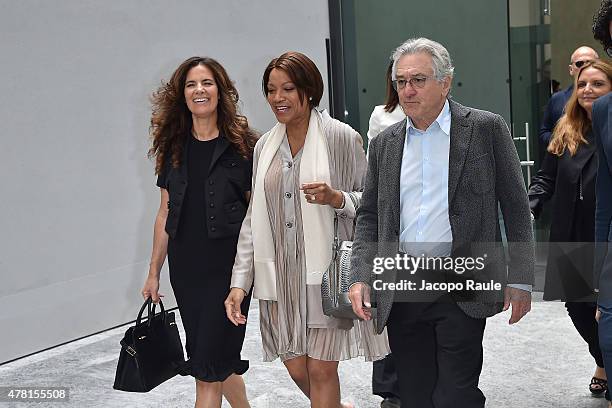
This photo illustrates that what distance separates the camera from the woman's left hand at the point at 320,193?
11.1ft

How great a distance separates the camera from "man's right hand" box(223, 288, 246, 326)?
12.1 feet

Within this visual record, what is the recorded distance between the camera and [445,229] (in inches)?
118

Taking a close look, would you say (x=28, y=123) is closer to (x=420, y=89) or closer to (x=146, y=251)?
(x=146, y=251)

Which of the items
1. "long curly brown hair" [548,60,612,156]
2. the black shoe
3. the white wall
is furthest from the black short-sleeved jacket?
the white wall

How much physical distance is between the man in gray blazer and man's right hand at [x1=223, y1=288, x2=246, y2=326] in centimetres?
75

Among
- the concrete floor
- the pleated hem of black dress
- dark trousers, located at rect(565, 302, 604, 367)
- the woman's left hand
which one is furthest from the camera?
the concrete floor

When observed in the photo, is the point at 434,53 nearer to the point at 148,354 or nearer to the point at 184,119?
the point at 184,119

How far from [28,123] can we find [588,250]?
351 cm

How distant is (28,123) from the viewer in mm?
5996

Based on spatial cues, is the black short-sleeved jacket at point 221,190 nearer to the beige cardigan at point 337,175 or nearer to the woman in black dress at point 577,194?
the beige cardigan at point 337,175

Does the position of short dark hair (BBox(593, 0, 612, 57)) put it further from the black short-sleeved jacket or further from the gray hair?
the black short-sleeved jacket

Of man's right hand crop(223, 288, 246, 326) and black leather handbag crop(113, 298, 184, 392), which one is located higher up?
man's right hand crop(223, 288, 246, 326)

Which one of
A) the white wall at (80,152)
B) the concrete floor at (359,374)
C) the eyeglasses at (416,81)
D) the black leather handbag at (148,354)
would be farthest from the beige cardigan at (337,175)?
the white wall at (80,152)

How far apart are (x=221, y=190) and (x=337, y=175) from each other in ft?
1.61
